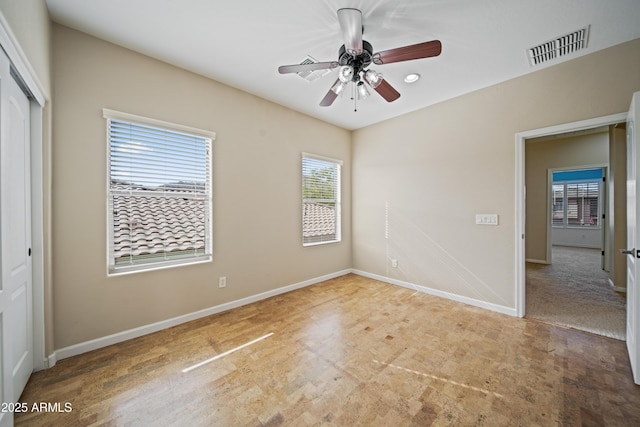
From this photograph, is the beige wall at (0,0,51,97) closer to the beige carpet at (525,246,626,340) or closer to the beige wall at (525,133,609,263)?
the beige carpet at (525,246,626,340)

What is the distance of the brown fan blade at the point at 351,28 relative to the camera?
5.50ft

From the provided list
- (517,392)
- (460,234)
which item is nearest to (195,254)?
(517,392)

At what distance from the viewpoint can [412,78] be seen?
Result: 2891 mm

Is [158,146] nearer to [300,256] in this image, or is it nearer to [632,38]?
[300,256]

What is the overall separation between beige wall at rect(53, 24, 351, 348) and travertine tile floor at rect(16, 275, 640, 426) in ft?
1.39

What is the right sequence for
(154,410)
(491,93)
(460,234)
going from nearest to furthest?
(154,410) → (491,93) → (460,234)

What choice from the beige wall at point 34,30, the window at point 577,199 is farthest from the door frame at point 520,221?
the window at point 577,199

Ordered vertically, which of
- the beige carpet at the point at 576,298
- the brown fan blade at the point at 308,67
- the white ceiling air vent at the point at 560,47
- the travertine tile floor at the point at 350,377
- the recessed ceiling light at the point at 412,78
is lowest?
the travertine tile floor at the point at 350,377

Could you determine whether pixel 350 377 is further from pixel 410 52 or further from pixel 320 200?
pixel 320 200

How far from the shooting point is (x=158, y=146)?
2.60m

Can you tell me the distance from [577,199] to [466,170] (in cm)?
784

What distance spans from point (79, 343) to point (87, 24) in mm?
2845

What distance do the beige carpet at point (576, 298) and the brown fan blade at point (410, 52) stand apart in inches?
127

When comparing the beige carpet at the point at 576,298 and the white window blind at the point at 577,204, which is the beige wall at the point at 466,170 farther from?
the white window blind at the point at 577,204
